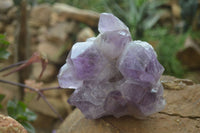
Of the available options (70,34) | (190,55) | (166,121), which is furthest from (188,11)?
(166,121)

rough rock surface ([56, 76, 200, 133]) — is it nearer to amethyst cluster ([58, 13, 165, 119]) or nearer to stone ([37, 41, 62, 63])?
amethyst cluster ([58, 13, 165, 119])

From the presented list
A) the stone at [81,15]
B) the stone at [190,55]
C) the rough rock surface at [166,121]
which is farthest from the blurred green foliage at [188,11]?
the rough rock surface at [166,121]

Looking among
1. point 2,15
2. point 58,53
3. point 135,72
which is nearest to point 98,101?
point 135,72

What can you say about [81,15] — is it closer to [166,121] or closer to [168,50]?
[168,50]

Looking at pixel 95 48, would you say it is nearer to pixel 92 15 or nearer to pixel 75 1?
pixel 92 15

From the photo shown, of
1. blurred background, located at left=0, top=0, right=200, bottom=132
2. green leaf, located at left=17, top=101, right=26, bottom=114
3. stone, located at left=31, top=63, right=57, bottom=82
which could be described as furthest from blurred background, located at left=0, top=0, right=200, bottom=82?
green leaf, located at left=17, top=101, right=26, bottom=114

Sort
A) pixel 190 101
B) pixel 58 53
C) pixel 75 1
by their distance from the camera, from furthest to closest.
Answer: pixel 75 1 → pixel 58 53 → pixel 190 101
